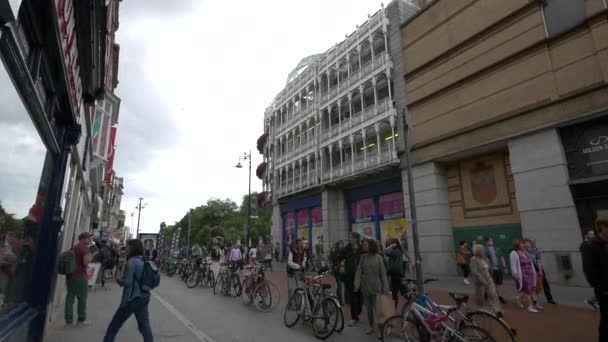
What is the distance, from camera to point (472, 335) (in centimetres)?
480

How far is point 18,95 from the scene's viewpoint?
10.8 ft

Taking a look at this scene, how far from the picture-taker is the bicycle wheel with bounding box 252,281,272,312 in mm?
9758

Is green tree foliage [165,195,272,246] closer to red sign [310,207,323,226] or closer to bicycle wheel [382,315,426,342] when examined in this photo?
red sign [310,207,323,226]

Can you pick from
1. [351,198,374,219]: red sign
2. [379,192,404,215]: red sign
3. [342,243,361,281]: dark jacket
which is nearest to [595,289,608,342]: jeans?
[342,243,361,281]: dark jacket

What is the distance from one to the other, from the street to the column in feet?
12.1

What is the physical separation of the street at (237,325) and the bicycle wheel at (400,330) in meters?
0.80

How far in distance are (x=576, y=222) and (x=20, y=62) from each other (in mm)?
16681

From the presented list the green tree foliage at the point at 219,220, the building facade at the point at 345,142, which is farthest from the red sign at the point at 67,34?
the green tree foliage at the point at 219,220

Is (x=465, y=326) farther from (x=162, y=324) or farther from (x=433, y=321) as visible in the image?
(x=162, y=324)

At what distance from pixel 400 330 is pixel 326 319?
5.15 feet

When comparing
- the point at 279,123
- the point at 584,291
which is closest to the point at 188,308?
the point at 584,291

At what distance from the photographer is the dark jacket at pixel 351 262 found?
8359 mm

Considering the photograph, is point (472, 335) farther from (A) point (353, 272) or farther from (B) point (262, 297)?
(B) point (262, 297)

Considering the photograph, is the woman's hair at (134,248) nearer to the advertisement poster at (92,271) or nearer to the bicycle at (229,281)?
the bicycle at (229,281)
